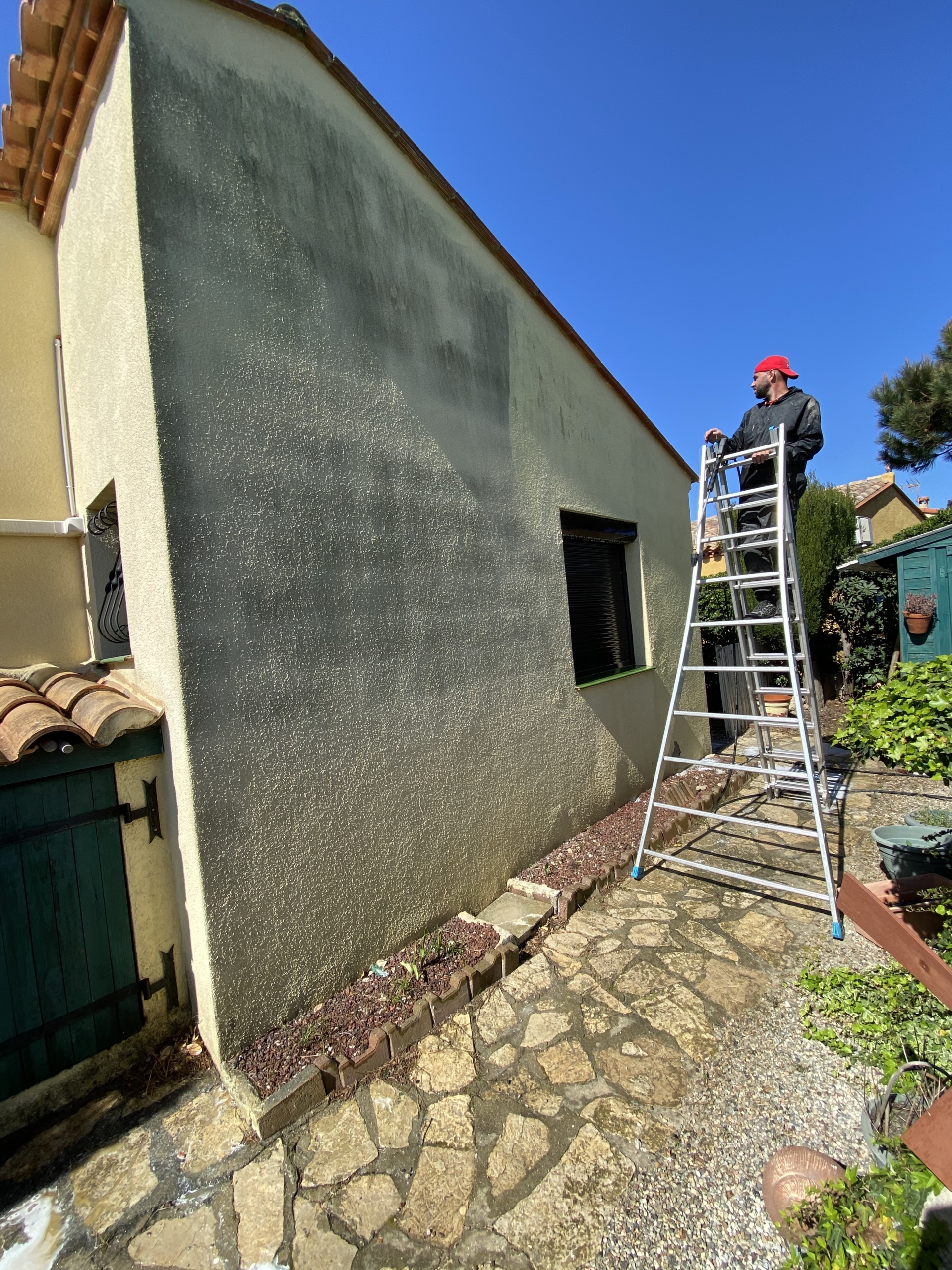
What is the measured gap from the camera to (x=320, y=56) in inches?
128

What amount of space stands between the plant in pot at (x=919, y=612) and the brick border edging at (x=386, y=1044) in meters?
7.30

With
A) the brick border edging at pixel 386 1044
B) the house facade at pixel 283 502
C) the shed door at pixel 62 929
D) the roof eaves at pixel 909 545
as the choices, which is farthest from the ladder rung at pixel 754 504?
the roof eaves at pixel 909 545

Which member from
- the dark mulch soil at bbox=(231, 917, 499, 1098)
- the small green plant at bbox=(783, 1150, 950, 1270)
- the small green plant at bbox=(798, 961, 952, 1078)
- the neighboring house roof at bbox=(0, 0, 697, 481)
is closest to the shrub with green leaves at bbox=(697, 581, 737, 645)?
the small green plant at bbox=(798, 961, 952, 1078)

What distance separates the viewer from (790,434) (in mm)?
4566

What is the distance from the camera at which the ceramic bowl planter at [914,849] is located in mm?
3246

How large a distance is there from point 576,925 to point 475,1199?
1739mm

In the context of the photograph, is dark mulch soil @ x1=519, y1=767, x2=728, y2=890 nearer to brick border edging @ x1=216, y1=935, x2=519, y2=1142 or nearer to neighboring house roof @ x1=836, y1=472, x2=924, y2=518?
brick border edging @ x1=216, y1=935, x2=519, y2=1142

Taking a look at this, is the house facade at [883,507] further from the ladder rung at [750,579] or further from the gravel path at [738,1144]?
the gravel path at [738,1144]

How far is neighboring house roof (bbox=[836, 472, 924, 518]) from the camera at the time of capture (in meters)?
17.1

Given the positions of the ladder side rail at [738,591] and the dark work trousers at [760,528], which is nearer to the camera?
the ladder side rail at [738,591]

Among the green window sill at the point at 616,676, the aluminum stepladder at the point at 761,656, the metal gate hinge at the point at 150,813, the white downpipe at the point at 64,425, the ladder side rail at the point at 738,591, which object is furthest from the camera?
the green window sill at the point at 616,676

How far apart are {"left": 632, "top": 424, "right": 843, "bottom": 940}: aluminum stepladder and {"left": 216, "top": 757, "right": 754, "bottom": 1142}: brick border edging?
761mm

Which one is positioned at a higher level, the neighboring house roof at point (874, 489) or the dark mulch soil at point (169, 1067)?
the neighboring house roof at point (874, 489)

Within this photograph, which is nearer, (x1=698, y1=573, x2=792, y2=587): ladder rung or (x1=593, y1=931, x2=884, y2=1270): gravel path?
(x1=593, y1=931, x2=884, y2=1270): gravel path
